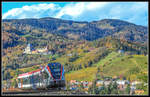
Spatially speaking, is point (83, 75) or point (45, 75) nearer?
point (45, 75)

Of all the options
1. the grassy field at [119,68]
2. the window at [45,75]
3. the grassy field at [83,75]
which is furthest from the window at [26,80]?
the grassy field at [83,75]

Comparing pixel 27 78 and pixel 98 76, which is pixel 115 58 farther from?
pixel 27 78

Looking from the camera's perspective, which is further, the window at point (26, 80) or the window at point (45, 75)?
the window at point (26, 80)

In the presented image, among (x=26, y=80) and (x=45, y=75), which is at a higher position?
(x=45, y=75)

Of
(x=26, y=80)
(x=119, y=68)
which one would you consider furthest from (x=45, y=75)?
(x=119, y=68)

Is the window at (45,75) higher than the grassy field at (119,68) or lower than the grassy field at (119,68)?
higher

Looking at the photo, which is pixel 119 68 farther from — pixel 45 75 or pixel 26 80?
pixel 45 75

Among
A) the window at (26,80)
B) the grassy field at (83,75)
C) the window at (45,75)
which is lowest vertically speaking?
the grassy field at (83,75)

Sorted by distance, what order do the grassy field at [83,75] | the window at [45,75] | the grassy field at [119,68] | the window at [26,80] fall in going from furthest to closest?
the grassy field at [83,75] → the grassy field at [119,68] → the window at [26,80] → the window at [45,75]

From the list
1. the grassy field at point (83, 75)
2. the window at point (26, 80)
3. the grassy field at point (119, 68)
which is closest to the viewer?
the window at point (26, 80)

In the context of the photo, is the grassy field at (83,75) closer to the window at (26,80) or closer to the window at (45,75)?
A: the window at (26,80)

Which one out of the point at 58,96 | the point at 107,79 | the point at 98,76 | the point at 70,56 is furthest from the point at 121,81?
the point at 58,96
